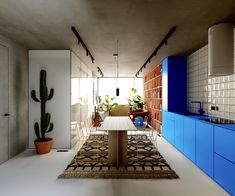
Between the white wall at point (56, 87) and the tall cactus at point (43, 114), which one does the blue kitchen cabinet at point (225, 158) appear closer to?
the white wall at point (56, 87)

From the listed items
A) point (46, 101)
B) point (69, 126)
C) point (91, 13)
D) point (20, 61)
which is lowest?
point (69, 126)

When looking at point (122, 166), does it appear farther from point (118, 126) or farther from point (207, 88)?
point (207, 88)

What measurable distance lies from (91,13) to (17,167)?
3.21m

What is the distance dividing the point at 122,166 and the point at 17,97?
9.83 feet

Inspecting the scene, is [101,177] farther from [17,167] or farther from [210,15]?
[210,15]

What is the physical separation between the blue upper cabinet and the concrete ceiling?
1063 mm

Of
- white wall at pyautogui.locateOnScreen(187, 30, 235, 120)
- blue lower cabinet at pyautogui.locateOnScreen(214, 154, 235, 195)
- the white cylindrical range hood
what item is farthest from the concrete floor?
the white cylindrical range hood

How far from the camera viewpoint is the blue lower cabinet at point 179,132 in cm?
428

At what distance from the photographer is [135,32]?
138 inches

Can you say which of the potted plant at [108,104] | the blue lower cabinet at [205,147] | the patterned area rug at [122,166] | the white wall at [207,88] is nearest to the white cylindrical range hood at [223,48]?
the white wall at [207,88]

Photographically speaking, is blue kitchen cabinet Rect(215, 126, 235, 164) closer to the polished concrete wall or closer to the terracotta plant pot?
the terracotta plant pot

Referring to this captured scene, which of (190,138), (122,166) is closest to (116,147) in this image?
(122,166)

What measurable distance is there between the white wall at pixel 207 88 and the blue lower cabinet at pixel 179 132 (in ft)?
2.16

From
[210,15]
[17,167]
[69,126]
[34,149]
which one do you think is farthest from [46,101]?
[210,15]
